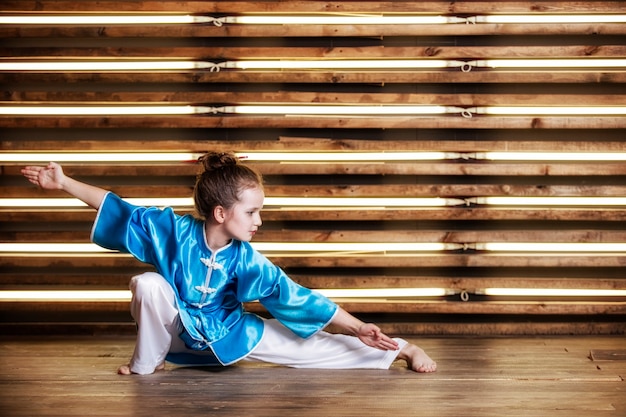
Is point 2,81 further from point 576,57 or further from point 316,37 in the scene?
point 576,57

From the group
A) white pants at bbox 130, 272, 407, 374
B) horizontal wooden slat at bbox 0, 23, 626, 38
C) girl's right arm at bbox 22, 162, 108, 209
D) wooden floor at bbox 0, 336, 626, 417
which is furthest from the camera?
horizontal wooden slat at bbox 0, 23, 626, 38

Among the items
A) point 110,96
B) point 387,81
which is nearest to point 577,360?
point 387,81

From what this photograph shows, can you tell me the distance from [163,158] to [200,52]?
1.97ft

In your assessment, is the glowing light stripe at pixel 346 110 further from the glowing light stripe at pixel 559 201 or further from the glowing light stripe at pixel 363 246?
the glowing light stripe at pixel 363 246

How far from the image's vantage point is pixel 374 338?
3.29 meters

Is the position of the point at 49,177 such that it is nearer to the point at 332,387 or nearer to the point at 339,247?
the point at 332,387

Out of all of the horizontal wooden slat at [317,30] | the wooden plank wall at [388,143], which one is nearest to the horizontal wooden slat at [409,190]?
the wooden plank wall at [388,143]

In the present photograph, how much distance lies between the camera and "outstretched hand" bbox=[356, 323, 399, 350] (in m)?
3.27

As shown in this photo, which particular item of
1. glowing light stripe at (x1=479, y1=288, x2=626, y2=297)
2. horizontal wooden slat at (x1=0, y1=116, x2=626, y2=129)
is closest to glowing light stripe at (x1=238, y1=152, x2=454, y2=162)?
horizontal wooden slat at (x1=0, y1=116, x2=626, y2=129)

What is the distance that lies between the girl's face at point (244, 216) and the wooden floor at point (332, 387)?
61cm

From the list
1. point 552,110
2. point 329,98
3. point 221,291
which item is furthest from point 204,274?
point 552,110

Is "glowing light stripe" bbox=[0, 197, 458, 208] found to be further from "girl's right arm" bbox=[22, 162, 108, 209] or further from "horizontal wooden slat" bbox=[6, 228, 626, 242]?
"girl's right arm" bbox=[22, 162, 108, 209]

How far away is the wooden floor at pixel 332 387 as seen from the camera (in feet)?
9.00

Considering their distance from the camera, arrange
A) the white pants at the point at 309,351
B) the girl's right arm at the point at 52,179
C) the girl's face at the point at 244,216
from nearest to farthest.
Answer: the girl's right arm at the point at 52,179 < the girl's face at the point at 244,216 < the white pants at the point at 309,351
